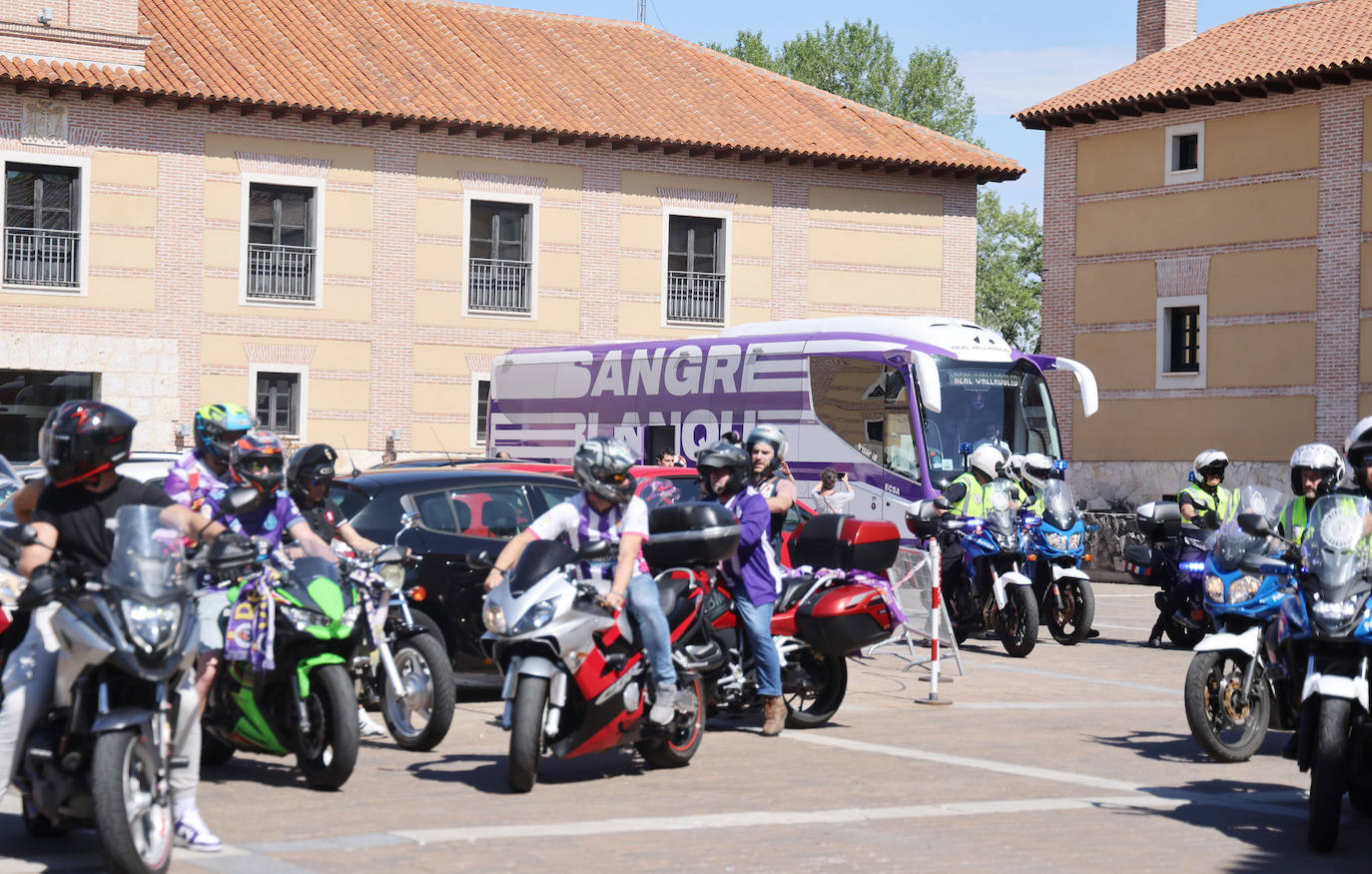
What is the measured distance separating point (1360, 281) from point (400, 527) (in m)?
27.8

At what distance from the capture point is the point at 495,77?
35.8 m

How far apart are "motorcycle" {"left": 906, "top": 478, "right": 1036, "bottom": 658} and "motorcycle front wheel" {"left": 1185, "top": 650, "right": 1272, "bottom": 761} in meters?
6.10

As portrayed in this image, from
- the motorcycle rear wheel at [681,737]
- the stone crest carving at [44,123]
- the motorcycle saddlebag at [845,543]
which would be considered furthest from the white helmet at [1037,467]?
the stone crest carving at [44,123]

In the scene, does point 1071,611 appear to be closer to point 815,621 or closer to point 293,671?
point 815,621

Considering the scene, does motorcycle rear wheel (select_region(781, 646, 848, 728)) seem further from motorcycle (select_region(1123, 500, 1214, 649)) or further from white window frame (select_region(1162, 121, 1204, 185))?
white window frame (select_region(1162, 121, 1204, 185))

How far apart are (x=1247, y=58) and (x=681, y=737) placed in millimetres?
31271

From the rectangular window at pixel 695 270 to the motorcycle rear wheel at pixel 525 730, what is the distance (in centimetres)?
2860

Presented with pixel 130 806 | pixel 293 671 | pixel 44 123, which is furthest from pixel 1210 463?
pixel 44 123

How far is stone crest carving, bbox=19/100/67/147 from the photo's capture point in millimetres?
31234

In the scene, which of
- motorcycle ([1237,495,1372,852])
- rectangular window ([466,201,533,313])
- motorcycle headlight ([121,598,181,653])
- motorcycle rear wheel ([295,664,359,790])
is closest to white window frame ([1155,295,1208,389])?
rectangular window ([466,201,533,313])

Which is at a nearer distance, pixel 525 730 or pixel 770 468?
pixel 525 730

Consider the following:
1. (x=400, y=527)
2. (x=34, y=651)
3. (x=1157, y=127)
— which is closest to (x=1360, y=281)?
(x=1157, y=127)

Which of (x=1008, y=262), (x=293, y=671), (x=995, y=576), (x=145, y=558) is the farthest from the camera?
(x=1008, y=262)

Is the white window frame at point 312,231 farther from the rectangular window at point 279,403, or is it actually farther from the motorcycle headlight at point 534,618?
the motorcycle headlight at point 534,618
